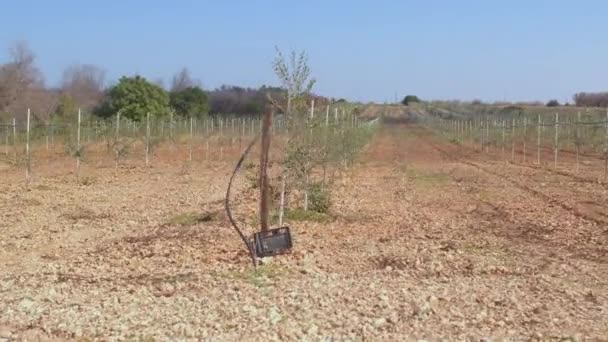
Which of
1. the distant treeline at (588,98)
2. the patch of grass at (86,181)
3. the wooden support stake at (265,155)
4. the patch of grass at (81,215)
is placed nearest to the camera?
the wooden support stake at (265,155)

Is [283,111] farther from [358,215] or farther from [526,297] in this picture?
[526,297]

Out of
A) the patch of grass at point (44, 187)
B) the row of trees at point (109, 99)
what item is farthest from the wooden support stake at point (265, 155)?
the row of trees at point (109, 99)

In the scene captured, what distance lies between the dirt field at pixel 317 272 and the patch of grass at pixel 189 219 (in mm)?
48

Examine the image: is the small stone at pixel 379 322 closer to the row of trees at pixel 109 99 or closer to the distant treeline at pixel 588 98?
the row of trees at pixel 109 99

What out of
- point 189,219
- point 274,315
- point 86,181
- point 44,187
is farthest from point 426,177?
point 274,315

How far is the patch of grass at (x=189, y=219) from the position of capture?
449 inches

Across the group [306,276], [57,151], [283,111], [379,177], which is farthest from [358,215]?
[57,151]

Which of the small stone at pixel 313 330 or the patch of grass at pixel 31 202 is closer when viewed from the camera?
the small stone at pixel 313 330

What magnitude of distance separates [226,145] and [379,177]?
1795cm

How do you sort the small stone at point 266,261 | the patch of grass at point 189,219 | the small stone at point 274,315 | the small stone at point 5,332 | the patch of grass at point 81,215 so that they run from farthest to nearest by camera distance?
the patch of grass at point 81,215 < the patch of grass at point 189,219 < the small stone at point 266,261 < the small stone at point 274,315 < the small stone at point 5,332

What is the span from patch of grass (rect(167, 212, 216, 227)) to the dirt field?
5cm

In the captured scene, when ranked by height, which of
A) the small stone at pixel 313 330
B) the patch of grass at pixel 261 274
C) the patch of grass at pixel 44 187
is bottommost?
the small stone at pixel 313 330

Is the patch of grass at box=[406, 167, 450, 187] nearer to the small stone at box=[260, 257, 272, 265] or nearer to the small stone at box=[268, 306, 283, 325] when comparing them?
the small stone at box=[260, 257, 272, 265]

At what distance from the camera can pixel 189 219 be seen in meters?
11.8
